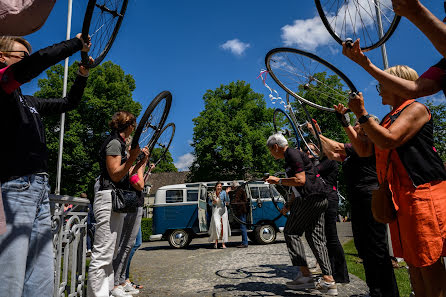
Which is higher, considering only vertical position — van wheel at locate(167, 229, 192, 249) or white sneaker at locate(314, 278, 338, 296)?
van wheel at locate(167, 229, 192, 249)

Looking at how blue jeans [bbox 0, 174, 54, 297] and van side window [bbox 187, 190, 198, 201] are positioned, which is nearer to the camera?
blue jeans [bbox 0, 174, 54, 297]

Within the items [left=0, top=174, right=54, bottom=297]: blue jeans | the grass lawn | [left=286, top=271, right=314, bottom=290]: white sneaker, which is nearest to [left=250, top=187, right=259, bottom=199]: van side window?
the grass lawn

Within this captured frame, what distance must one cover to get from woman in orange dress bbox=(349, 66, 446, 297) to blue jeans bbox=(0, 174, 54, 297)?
214 cm

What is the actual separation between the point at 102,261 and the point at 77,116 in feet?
84.2

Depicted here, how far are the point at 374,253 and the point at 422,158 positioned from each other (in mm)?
1301

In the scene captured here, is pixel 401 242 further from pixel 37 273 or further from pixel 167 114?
pixel 167 114

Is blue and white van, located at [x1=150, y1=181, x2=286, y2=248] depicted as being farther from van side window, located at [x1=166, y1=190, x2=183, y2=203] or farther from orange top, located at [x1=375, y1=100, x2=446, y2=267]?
orange top, located at [x1=375, y1=100, x2=446, y2=267]

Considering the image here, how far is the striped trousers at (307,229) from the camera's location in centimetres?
442

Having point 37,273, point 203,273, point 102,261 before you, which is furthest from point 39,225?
point 203,273

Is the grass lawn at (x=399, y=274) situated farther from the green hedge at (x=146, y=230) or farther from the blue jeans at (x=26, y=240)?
the green hedge at (x=146, y=230)

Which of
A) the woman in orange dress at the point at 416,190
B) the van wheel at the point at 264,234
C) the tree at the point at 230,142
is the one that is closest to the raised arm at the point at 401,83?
the woman in orange dress at the point at 416,190

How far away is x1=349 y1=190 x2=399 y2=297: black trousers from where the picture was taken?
9.71 feet

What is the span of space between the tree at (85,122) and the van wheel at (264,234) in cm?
1711

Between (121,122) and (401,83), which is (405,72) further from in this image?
(121,122)
